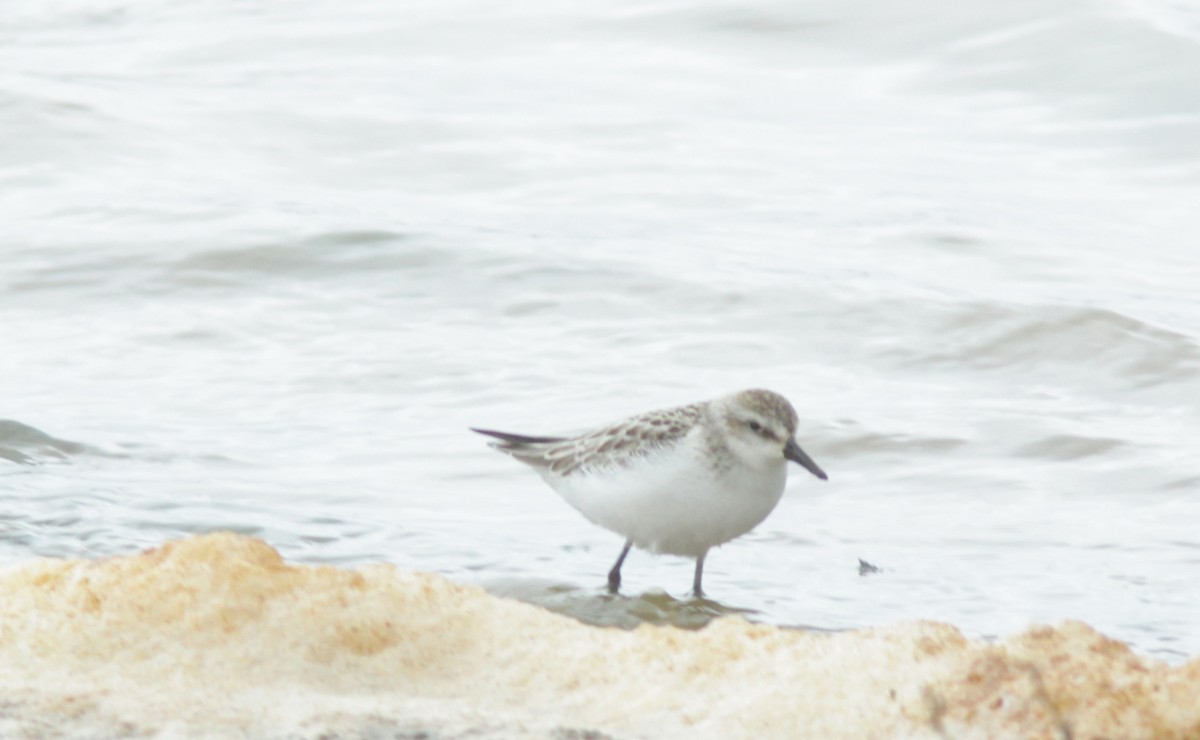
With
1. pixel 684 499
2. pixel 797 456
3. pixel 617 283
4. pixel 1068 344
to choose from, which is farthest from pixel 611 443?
pixel 617 283

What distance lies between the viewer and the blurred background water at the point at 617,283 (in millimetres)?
7000

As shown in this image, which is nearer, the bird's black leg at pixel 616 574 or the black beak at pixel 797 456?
the black beak at pixel 797 456

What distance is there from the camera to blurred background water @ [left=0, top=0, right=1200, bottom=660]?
276 inches

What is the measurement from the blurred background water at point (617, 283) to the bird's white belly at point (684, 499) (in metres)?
0.32

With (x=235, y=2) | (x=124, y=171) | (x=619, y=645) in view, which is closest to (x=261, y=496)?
(x=619, y=645)

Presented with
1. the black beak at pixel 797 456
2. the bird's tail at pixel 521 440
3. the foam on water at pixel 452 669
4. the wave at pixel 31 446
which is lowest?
the wave at pixel 31 446

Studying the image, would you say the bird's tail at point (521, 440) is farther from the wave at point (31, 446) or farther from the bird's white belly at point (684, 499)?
the wave at point (31, 446)

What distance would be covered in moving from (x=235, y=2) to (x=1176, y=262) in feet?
42.8

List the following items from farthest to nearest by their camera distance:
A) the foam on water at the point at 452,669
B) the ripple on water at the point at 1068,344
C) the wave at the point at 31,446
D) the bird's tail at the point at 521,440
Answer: the ripple on water at the point at 1068,344, the wave at the point at 31,446, the bird's tail at the point at 521,440, the foam on water at the point at 452,669

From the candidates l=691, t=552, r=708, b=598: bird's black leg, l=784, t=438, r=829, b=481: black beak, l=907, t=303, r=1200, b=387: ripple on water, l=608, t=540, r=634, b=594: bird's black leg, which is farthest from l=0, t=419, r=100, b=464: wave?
l=907, t=303, r=1200, b=387: ripple on water

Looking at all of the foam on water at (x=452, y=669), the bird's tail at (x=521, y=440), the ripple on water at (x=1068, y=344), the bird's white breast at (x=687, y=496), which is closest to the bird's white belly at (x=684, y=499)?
the bird's white breast at (x=687, y=496)

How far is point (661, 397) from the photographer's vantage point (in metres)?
9.18

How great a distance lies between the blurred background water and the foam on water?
2744mm

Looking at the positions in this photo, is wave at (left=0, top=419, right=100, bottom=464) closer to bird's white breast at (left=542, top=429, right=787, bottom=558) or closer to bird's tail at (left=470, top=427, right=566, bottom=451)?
bird's tail at (left=470, top=427, right=566, bottom=451)
